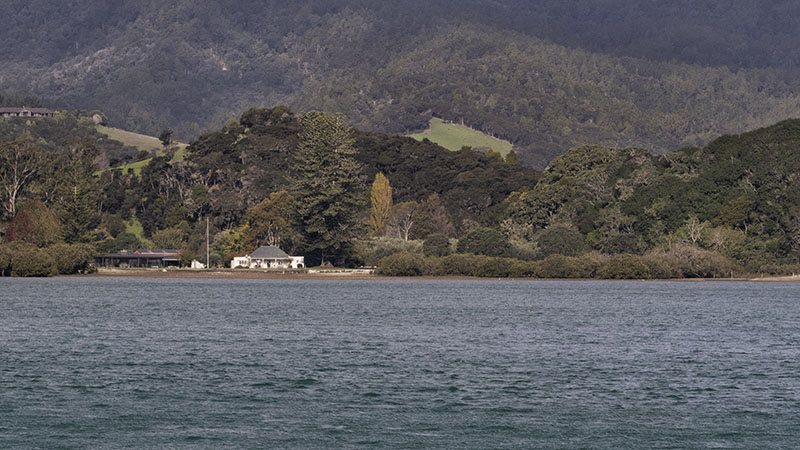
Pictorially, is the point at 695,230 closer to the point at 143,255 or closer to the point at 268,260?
the point at 268,260

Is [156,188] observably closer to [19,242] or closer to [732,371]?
[19,242]

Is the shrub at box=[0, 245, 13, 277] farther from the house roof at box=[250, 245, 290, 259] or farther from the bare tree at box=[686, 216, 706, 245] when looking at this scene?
the bare tree at box=[686, 216, 706, 245]

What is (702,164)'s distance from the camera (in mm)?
152875

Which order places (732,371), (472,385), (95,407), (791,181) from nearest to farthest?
(95,407)
(472,385)
(732,371)
(791,181)

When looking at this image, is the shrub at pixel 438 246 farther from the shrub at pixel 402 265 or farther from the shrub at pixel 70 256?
the shrub at pixel 70 256

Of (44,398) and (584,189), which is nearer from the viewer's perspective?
(44,398)

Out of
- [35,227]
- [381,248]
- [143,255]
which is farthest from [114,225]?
[381,248]

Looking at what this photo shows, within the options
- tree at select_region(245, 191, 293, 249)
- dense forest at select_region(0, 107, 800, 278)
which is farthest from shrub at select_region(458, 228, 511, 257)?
tree at select_region(245, 191, 293, 249)

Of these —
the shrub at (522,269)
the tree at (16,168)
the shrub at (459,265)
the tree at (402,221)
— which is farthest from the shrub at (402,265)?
the tree at (16,168)

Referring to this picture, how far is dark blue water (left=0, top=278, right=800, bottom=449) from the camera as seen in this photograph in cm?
2881

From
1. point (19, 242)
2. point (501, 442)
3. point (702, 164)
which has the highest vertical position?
point (702, 164)

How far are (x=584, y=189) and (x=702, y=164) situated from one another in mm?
17076

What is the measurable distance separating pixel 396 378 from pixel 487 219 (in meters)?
131

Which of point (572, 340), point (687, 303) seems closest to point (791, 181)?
point (687, 303)
